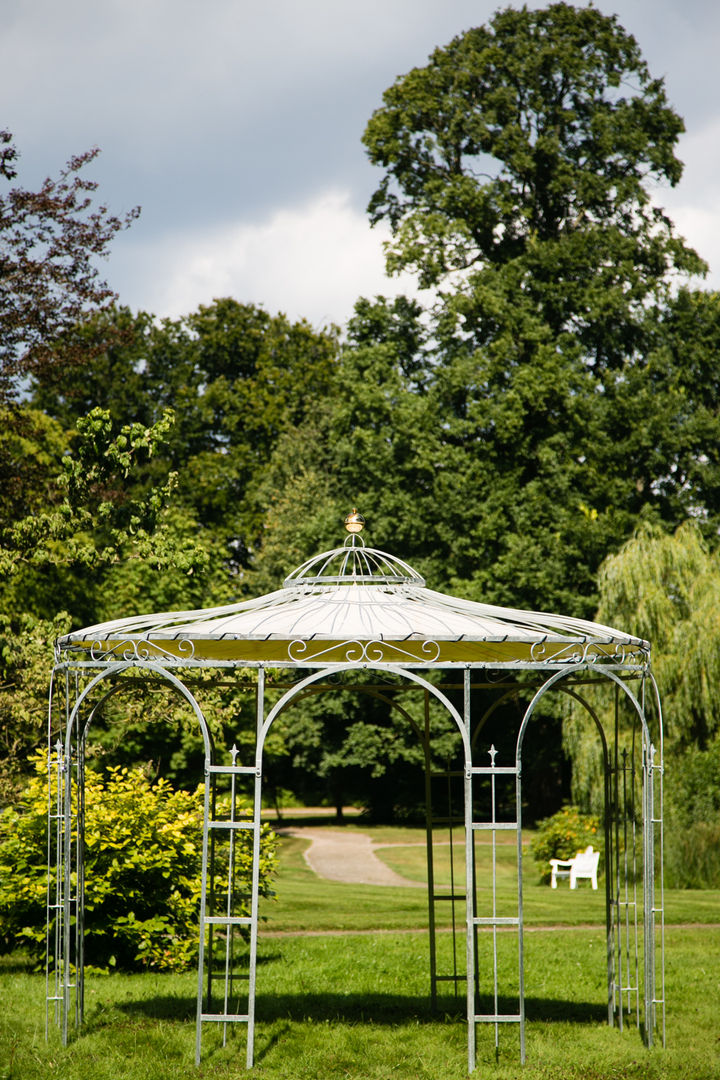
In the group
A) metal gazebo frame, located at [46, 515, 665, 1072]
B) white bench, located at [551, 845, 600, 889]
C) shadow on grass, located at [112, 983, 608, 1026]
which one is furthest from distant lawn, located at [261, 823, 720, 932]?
metal gazebo frame, located at [46, 515, 665, 1072]

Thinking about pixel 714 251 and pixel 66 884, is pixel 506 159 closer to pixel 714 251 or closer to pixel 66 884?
pixel 714 251

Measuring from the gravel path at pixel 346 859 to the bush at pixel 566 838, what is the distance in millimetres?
2290

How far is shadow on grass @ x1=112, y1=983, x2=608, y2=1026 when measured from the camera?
8633 millimetres

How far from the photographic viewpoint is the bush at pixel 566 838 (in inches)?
794

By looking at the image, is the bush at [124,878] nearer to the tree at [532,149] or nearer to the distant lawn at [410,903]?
the distant lawn at [410,903]

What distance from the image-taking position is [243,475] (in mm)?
35812

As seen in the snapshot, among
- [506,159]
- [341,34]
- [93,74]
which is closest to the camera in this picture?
[341,34]

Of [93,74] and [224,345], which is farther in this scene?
[224,345]

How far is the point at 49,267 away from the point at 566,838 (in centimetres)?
1311

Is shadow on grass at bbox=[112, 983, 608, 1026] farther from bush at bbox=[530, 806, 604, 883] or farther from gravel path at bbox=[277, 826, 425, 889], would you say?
bush at bbox=[530, 806, 604, 883]

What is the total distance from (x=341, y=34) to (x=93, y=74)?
15.5 feet

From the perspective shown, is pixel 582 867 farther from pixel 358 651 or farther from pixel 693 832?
pixel 358 651

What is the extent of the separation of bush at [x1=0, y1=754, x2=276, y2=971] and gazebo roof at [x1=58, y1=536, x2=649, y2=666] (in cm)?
286

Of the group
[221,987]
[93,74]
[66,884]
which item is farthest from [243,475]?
[66,884]
